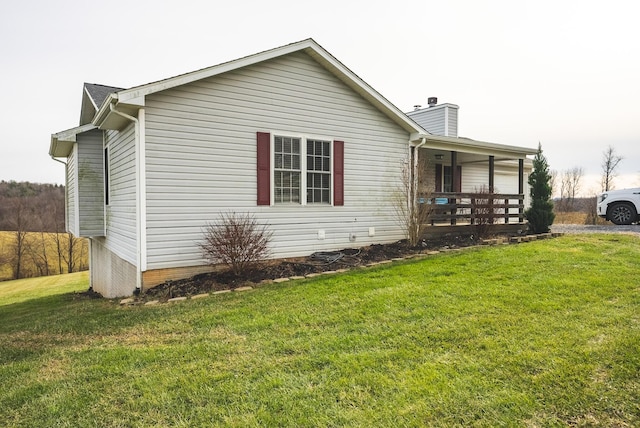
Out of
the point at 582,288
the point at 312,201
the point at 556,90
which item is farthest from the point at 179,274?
the point at 556,90

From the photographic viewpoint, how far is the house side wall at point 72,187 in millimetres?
9301

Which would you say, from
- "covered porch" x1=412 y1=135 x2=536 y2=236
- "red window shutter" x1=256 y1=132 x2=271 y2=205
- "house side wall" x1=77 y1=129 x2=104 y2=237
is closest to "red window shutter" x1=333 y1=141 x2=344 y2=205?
"red window shutter" x1=256 y1=132 x2=271 y2=205

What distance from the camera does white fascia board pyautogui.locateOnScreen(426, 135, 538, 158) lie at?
1050 centimetres

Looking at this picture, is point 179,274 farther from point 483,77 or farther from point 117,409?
point 483,77

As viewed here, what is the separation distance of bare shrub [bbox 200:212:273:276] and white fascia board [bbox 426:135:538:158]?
222 inches

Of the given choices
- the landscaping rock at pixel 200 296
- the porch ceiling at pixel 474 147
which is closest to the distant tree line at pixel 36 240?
the landscaping rock at pixel 200 296

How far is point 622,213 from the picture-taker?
12711 mm

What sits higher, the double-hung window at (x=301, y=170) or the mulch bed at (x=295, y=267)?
the double-hung window at (x=301, y=170)

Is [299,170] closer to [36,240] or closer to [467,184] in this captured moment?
[467,184]

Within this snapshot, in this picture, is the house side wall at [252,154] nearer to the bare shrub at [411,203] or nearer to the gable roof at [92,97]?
the bare shrub at [411,203]

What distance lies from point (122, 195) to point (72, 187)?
385cm

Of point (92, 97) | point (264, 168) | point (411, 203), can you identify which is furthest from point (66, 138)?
point (411, 203)

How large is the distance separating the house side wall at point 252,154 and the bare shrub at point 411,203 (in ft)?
0.92

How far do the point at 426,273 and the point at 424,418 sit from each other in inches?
161
